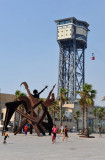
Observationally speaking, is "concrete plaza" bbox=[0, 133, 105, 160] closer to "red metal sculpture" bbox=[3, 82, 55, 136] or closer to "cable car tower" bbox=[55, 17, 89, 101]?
"red metal sculpture" bbox=[3, 82, 55, 136]

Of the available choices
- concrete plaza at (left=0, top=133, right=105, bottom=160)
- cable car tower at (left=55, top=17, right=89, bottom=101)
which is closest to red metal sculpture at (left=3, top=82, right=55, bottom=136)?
concrete plaza at (left=0, top=133, right=105, bottom=160)

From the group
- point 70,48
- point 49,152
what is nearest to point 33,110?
point 49,152

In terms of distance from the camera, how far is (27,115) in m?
34.9

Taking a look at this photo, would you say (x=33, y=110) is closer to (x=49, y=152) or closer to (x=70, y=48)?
(x=49, y=152)

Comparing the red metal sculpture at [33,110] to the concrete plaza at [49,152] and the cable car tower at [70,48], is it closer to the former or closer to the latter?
the concrete plaza at [49,152]

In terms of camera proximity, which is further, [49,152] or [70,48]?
[70,48]

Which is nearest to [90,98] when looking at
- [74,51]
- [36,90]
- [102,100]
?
[102,100]

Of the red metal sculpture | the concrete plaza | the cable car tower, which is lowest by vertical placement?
Answer: the concrete plaza

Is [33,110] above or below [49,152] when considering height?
above

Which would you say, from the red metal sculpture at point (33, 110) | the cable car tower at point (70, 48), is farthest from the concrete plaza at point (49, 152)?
the cable car tower at point (70, 48)

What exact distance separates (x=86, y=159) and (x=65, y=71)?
13234 cm

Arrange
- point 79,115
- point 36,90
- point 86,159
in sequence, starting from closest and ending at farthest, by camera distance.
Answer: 1. point 86,159
2. point 36,90
3. point 79,115

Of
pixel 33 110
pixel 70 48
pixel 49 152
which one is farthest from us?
pixel 70 48

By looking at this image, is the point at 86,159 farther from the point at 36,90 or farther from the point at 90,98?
the point at 90,98
